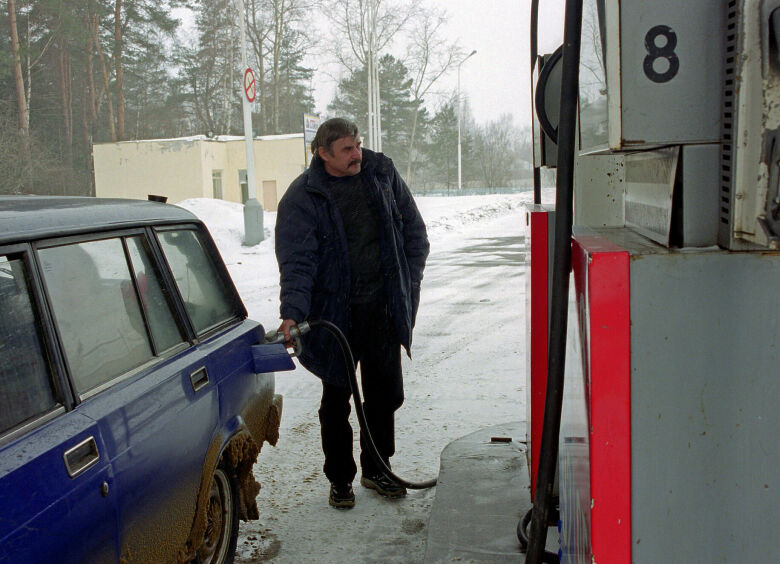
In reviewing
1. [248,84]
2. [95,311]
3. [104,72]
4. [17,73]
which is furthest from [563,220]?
[104,72]

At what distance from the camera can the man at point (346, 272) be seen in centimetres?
372

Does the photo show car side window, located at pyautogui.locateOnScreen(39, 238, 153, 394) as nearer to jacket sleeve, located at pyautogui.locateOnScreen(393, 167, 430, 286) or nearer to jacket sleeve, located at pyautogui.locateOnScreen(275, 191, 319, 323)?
jacket sleeve, located at pyautogui.locateOnScreen(275, 191, 319, 323)

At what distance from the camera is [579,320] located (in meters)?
1.54

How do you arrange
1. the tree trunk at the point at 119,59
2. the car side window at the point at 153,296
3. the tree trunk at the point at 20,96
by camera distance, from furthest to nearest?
the tree trunk at the point at 119,59
the tree trunk at the point at 20,96
the car side window at the point at 153,296

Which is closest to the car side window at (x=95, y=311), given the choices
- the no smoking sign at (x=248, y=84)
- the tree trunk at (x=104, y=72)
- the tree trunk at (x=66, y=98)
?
the no smoking sign at (x=248, y=84)

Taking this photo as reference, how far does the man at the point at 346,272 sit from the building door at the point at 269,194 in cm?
3459

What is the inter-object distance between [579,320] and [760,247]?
384mm

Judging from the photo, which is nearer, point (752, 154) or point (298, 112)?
point (752, 154)

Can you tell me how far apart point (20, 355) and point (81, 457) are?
0.97 feet

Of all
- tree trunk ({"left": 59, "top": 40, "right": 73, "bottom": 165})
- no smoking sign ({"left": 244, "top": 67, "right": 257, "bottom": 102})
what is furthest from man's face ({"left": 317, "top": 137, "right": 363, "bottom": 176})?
tree trunk ({"left": 59, "top": 40, "right": 73, "bottom": 165})

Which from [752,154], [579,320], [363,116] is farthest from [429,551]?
[363,116]

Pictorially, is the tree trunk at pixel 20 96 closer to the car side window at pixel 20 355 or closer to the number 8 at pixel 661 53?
the car side window at pixel 20 355

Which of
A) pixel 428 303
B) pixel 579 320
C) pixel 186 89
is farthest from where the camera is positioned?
pixel 186 89

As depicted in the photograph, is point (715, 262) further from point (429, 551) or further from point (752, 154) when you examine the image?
point (429, 551)
